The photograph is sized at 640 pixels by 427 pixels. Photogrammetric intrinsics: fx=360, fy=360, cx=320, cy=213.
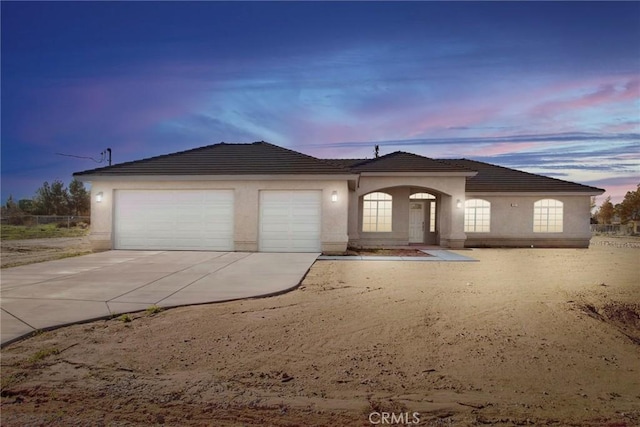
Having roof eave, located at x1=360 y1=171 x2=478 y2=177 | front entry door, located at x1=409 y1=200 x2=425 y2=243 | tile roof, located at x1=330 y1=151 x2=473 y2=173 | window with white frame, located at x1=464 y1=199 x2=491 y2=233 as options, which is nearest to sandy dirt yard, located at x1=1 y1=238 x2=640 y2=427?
roof eave, located at x1=360 y1=171 x2=478 y2=177

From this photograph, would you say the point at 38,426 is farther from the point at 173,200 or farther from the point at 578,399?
the point at 173,200

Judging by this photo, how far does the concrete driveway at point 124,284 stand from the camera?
18.0 feet

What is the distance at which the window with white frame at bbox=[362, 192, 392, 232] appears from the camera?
1766 cm

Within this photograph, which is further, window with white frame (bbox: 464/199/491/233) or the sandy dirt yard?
window with white frame (bbox: 464/199/491/233)

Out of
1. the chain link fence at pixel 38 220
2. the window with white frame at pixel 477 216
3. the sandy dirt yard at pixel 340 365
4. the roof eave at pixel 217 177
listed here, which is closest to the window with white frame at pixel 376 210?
the roof eave at pixel 217 177

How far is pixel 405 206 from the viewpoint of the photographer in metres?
17.6

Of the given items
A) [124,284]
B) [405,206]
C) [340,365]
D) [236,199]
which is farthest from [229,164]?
[340,365]

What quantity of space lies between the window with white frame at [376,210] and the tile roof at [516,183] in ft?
14.5

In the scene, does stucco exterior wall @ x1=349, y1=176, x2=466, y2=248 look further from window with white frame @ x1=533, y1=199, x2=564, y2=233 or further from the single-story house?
window with white frame @ x1=533, y1=199, x2=564, y2=233

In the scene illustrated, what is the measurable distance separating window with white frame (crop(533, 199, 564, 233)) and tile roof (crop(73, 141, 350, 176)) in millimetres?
11047

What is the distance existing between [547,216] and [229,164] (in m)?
15.8

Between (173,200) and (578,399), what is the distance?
13.8 metres

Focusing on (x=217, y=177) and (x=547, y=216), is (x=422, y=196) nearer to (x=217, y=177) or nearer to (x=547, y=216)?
(x=547, y=216)

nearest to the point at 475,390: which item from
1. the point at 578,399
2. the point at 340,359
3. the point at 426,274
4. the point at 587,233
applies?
the point at 578,399
